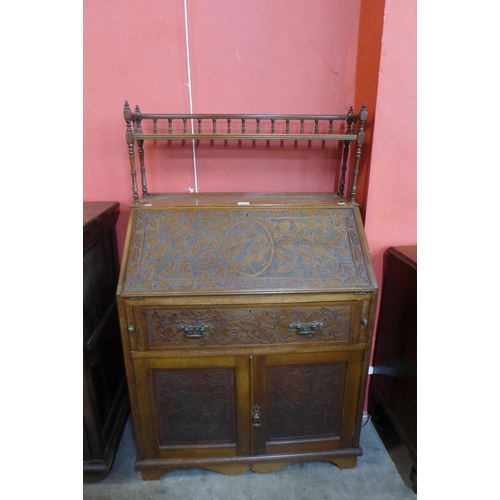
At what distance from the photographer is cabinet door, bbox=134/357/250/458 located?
4.27 feet

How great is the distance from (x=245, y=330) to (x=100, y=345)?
726mm

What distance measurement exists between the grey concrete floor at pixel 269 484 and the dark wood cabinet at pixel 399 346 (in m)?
0.16

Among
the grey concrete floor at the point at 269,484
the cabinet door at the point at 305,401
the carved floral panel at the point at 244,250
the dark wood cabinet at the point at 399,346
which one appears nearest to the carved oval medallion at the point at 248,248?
the carved floral panel at the point at 244,250

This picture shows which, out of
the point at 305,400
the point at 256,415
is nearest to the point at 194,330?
the point at 256,415

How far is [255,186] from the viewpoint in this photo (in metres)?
1.69

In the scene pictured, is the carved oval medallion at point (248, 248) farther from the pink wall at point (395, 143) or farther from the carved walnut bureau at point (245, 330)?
the pink wall at point (395, 143)

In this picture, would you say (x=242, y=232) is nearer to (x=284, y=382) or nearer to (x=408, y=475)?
(x=284, y=382)

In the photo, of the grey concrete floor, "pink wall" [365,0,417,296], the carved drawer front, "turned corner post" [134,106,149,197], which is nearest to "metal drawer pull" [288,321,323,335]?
the carved drawer front

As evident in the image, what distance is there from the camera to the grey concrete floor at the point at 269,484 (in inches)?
55.8

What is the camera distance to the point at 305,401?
1385 millimetres

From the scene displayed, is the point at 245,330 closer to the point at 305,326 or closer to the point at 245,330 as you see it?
the point at 245,330

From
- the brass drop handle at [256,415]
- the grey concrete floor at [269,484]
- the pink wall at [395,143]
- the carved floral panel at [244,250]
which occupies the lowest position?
the grey concrete floor at [269,484]

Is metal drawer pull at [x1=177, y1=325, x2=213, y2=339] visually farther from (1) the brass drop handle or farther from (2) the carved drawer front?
(1) the brass drop handle

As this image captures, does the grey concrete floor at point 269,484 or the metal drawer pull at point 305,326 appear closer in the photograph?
the metal drawer pull at point 305,326
